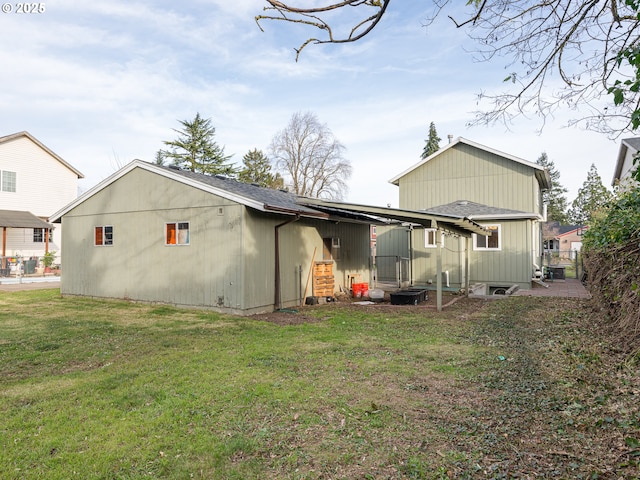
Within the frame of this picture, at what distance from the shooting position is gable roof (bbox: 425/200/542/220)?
14.8 metres

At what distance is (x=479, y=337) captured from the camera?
717 cm

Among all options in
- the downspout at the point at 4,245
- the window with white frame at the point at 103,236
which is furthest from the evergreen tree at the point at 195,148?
the window with white frame at the point at 103,236

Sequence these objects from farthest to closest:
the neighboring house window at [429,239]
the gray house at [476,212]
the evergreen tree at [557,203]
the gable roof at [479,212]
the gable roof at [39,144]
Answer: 1. the evergreen tree at [557,203]
2. the gable roof at [39,144]
3. the neighboring house window at [429,239]
4. the gray house at [476,212]
5. the gable roof at [479,212]

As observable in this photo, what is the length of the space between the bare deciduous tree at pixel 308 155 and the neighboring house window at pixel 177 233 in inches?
1078

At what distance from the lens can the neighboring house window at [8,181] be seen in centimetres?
2244

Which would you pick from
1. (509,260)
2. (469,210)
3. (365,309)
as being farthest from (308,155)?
(365,309)

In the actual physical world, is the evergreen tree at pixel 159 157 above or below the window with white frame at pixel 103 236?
above

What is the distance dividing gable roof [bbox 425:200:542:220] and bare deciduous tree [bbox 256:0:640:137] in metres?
10.1

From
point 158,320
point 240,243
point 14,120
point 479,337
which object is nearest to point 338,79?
point 240,243

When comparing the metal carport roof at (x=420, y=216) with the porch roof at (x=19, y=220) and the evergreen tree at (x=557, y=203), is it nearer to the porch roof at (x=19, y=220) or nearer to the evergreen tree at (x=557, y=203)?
the porch roof at (x=19, y=220)

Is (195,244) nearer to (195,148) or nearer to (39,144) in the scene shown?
(39,144)

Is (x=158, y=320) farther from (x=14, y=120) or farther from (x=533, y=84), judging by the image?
(x=14, y=120)
